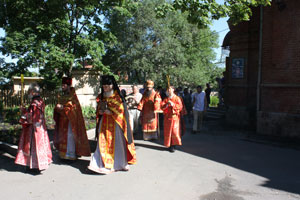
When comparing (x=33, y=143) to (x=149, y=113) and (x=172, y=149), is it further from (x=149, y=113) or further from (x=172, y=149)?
(x=149, y=113)

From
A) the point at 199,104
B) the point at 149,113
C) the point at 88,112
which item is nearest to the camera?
the point at 149,113

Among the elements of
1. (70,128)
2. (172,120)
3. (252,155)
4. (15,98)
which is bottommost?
(252,155)

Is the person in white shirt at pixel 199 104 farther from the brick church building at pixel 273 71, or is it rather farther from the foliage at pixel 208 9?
the foliage at pixel 208 9

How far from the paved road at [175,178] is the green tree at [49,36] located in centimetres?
520

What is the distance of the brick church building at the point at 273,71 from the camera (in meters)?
Answer: 8.89

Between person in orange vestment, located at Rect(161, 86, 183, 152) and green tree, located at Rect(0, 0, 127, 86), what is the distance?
484cm

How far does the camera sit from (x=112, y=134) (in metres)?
5.49

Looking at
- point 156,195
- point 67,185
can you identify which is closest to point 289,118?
point 156,195

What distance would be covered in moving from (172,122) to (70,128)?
8.93ft

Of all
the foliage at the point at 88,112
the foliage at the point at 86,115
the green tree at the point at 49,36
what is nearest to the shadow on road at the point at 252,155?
the foliage at the point at 86,115

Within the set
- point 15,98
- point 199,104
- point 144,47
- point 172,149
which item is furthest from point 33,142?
point 144,47

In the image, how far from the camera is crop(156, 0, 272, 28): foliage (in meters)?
7.32

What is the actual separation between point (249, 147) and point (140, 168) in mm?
3781

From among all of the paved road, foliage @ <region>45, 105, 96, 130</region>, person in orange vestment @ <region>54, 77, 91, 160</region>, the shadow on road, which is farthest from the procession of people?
foliage @ <region>45, 105, 96, 130</region>
